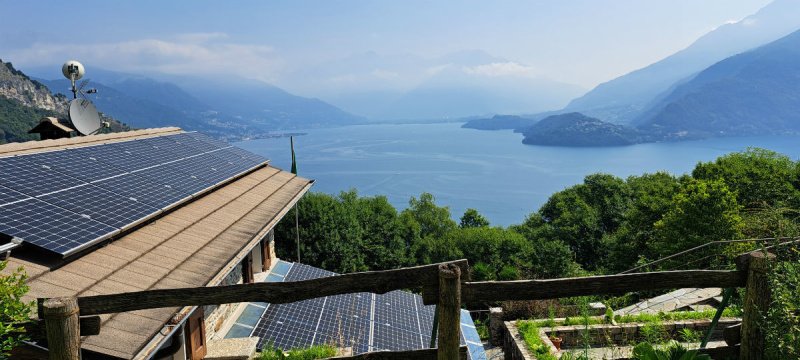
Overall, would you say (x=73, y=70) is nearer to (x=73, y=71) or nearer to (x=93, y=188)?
(x=73, y=71)

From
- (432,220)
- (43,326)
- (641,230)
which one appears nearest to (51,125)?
(43,326)

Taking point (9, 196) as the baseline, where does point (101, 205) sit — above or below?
below

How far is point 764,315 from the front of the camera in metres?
4.28

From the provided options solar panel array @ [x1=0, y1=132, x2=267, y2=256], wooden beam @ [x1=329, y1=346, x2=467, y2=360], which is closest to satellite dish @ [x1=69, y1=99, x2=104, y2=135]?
solar panel array @ [x1=0, y1=132, x2=267, y2=256]

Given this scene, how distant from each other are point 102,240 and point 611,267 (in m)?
36.0

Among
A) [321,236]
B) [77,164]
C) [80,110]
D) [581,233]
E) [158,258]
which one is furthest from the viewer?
[581,233]

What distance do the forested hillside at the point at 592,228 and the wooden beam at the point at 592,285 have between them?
1368 cm

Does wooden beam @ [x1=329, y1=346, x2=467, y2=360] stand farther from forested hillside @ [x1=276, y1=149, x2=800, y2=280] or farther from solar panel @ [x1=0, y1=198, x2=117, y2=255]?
forested hillside @ [x1=276, y1=149, x2=800, y2=280]

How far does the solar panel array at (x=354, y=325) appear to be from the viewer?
10656mm

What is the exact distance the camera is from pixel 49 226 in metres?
7.15

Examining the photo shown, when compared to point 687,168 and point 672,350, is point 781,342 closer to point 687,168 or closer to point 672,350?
point 672,350

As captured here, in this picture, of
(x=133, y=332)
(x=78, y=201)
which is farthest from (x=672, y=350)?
(x=78, y=201)

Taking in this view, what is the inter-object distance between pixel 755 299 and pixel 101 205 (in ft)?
32.4

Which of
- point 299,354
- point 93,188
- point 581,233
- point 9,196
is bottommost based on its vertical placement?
point 581,233
